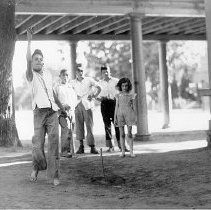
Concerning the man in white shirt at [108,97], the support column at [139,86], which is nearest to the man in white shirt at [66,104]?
the man in white shirt at [108,97]

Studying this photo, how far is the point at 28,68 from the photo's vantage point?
736cm

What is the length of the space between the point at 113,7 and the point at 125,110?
517 cm

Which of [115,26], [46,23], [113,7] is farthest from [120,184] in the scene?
[115,26]

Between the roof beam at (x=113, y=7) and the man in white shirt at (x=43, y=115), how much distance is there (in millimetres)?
6292

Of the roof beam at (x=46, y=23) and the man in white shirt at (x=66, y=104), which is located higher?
the roof beam at (x=46, y=23)

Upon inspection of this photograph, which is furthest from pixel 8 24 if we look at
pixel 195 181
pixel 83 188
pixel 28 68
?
pixel 195 181

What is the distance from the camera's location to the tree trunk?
40.2 feet

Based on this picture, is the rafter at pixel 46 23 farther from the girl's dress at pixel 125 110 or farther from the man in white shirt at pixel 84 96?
the girl's dress at pixel 125 110

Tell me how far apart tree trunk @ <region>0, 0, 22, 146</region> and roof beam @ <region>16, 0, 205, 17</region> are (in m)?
1.18

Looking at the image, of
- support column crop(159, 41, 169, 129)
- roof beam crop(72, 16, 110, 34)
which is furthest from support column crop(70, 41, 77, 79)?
support column crop(159, 41, 169, 129)

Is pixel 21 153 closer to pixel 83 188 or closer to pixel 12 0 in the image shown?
pixel 12 0

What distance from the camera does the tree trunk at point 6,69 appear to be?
12242 millimetres

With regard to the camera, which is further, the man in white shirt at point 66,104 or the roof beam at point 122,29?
the roof beam at point 122,29

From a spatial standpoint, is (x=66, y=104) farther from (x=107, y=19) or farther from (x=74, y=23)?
(x=74, y=23)
